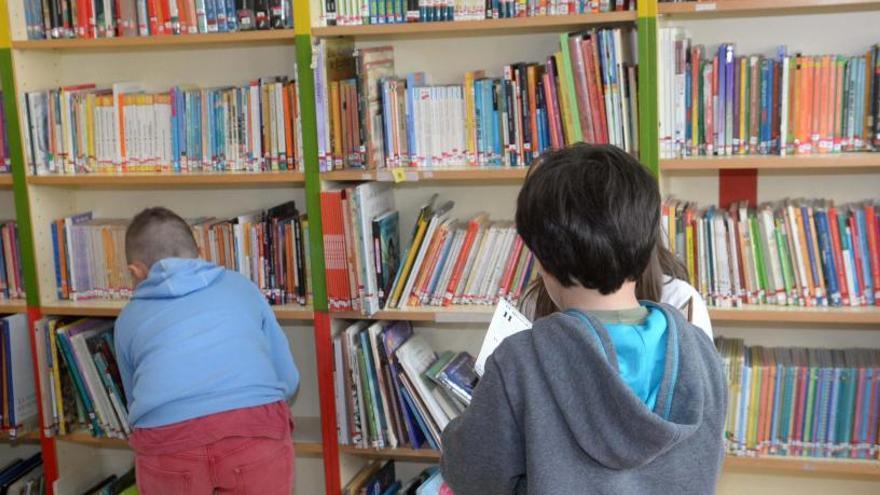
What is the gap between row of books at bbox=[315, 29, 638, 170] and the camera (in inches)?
113

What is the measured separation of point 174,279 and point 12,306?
1.16 metres

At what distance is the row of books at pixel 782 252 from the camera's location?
9.26ft

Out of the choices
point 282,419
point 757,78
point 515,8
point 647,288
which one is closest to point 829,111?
point 757,78

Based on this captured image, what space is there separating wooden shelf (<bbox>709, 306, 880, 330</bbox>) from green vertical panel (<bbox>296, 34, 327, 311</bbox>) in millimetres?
1201

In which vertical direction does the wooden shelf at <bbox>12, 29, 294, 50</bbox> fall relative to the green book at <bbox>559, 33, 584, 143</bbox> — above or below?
above

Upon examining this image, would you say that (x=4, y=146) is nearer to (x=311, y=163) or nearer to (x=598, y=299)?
(x=311, y=163)

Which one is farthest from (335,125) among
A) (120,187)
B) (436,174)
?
(120,187)

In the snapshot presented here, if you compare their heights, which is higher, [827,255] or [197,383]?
[827,255]

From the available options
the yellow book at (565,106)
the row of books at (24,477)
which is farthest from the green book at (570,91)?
the row of books at (24,477)

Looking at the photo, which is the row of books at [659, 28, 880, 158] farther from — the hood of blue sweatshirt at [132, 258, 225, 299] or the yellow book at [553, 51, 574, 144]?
the hood of blue sweatshirt at [132, 258, 225, 299]

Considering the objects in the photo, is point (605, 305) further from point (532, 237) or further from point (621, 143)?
point (621, 143)

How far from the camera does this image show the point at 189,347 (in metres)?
2.67

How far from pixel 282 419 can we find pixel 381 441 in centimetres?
47

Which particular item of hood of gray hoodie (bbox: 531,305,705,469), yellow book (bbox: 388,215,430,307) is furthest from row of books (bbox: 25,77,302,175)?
hood of gray hoodie (bbox: 531,305,705,469)
